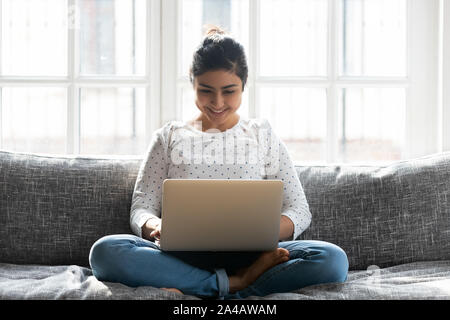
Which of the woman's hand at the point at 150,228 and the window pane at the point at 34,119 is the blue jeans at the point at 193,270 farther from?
the window pane at the point at 34,119

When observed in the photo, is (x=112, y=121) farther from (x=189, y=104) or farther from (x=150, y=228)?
(x=150, y=228)

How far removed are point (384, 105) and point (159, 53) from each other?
912 millimetres

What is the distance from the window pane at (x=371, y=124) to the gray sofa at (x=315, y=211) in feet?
1.43

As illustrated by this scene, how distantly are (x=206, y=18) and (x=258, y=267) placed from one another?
1210 millimetres

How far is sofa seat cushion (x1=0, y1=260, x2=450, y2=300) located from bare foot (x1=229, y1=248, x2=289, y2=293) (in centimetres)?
8

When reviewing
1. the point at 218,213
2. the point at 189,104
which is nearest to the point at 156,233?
the point at 218,213

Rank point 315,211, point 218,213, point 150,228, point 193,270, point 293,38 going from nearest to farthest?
point 218,213
point 193,270
point 150,228
point 315,211
point 293,38

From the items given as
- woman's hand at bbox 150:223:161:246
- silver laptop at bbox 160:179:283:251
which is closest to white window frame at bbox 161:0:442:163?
woman's hand at bbox 150:223:161:246

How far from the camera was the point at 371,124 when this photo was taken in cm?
240

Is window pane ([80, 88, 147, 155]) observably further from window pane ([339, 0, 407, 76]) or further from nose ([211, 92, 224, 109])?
window pane ([339, 0, 407, 76])

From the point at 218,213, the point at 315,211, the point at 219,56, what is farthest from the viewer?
the point at 315,211

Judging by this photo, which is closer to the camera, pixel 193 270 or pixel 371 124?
pixel 193 270

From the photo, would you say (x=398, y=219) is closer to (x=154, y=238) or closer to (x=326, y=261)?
(x=326, y=261)

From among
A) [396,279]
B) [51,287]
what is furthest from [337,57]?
[51,287]
